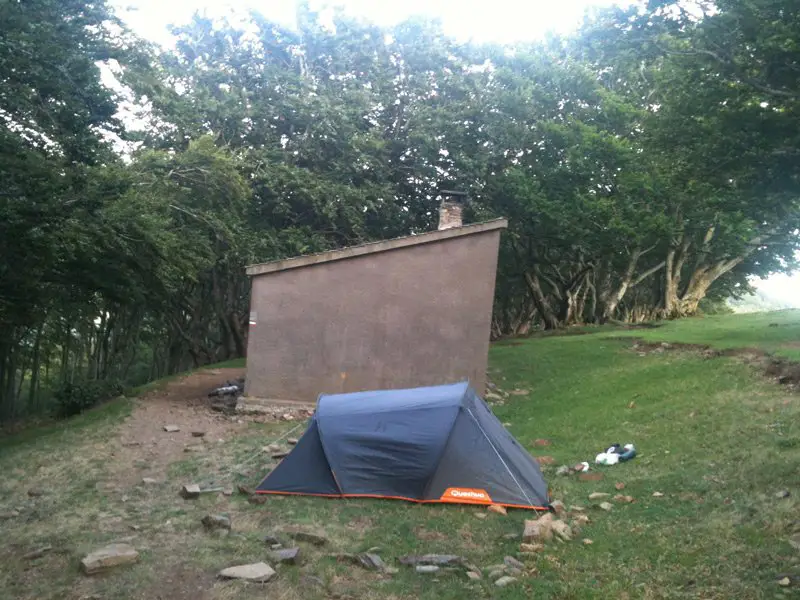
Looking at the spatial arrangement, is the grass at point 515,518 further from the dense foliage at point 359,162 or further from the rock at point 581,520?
the dense foliage at point 359,162

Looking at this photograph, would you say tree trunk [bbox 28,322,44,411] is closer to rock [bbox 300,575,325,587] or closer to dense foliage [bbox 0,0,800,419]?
dense foliage [bbox 0,0,800,419]

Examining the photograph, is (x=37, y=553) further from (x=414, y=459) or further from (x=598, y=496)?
(x=598, y=496)

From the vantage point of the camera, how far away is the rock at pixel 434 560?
705cm

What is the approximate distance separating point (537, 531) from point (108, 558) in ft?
14.7

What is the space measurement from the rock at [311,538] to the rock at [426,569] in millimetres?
1268

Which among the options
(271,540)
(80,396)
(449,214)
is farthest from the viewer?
(449,214)

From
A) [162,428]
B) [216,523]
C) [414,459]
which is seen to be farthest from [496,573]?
[162,428]

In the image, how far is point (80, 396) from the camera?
1884cm

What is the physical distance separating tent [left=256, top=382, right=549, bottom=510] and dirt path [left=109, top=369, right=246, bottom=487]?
3.10 meters

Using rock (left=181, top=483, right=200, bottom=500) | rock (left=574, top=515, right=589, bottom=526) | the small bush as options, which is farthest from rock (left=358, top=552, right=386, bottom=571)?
the small bush

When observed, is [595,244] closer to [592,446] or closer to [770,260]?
[770,260]

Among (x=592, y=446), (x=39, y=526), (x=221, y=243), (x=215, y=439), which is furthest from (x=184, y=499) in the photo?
(x=221, y=243)

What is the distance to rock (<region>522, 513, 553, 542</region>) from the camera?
7652mm

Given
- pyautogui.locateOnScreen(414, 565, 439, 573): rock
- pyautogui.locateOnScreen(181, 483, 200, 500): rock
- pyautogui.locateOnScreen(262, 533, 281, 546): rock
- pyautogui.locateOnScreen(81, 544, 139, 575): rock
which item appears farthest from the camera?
pyautogui.locateOnScreen(181, 483, 200, 500): rock
